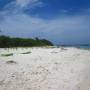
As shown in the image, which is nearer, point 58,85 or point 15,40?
point 58,85

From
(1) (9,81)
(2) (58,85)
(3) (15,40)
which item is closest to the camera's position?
(2) (58,85)

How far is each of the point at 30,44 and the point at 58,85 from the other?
76.0 meters

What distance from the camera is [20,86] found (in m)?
7.99

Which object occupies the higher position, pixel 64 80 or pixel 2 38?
pixel 2 38

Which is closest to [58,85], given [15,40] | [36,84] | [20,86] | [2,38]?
[36,84]

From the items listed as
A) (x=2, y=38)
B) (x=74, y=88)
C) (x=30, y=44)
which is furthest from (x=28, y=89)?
(x=30, y=44)

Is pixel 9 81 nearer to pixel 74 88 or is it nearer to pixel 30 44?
pixel 74 88

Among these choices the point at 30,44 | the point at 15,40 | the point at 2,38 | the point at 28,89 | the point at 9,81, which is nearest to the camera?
the point at 28,89

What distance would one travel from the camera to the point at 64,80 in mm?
9141

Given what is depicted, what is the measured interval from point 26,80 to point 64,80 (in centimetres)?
214

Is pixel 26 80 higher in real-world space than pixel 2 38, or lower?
lower

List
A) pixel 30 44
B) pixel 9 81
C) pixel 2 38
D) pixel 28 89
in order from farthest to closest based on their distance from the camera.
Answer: pixel 30 44 → pixel 2 38 → pixel 9 81 → pixel 28 89

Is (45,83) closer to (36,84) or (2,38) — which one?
(36,84)

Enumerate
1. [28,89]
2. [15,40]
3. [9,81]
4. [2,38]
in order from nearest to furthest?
[28,89]
[9,81]
[2,38]
[15,40]
